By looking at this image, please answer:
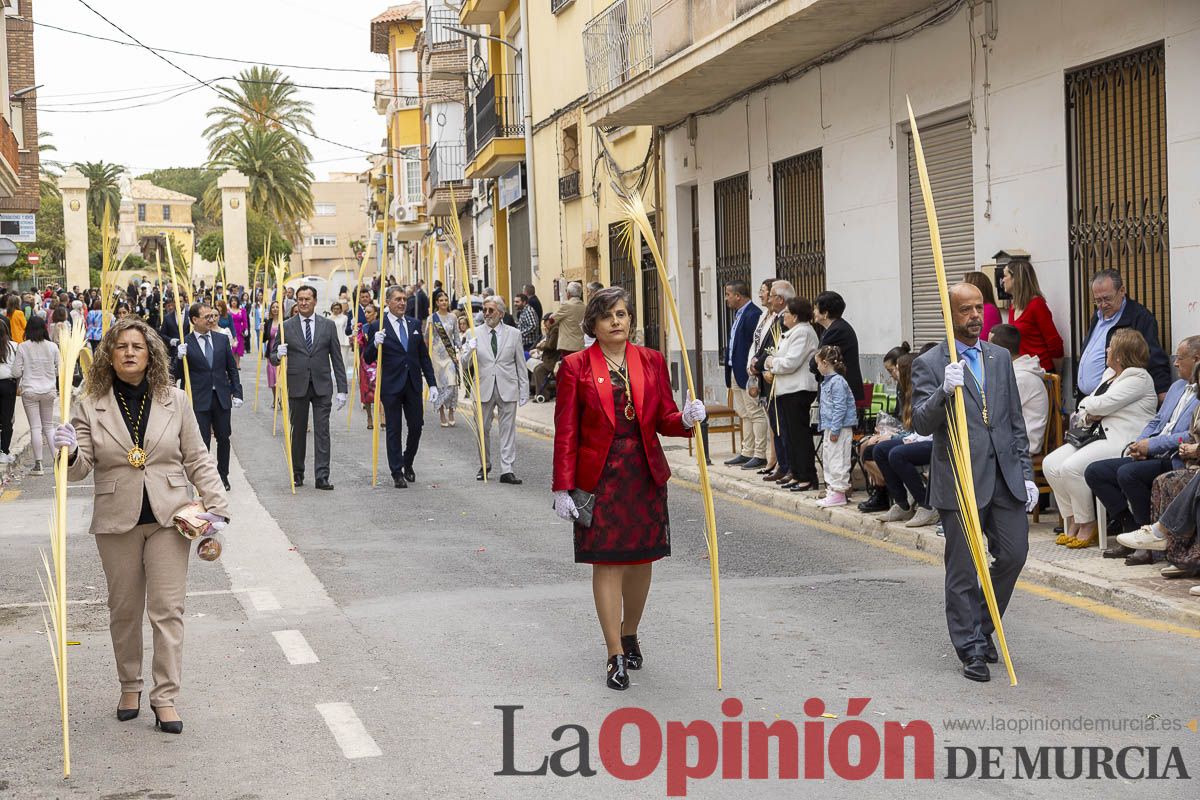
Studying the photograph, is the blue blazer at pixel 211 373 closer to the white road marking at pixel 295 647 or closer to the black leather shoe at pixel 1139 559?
the white road marking at pixel 295 647

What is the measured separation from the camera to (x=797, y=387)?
13.2m

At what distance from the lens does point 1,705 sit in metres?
6.75

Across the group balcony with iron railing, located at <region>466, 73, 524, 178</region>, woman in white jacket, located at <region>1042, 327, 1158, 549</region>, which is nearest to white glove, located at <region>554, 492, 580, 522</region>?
woman in white jacket, located at <region>1042, 327, 1158, 549</region>

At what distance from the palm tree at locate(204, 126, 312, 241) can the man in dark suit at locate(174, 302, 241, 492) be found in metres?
53.3

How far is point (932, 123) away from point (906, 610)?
7555mm

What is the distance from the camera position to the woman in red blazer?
6.96m

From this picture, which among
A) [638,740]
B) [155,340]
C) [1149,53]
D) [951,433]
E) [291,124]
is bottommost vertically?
[638,740]

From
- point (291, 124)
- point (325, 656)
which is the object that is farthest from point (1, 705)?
point (291, 124)

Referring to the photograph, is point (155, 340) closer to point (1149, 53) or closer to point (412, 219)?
point (1149, 53)

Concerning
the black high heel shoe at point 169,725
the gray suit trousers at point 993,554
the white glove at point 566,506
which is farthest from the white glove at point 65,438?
the gray suit trousers at point 993,554

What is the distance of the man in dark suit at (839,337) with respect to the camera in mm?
12805

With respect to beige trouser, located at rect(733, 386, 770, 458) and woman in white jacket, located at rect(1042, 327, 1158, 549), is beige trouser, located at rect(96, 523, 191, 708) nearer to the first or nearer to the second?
woman in white jacket, located at rect(1042, 327, 1158, 549)

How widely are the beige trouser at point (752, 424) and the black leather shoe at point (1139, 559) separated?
577 cm

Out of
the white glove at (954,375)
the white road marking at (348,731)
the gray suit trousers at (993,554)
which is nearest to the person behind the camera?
the white road marking at (348,731)
